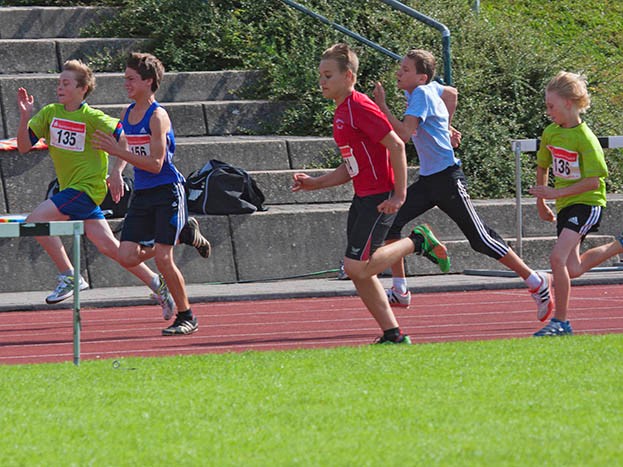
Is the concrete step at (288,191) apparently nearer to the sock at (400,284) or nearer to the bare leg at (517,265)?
the sock at (400,284)

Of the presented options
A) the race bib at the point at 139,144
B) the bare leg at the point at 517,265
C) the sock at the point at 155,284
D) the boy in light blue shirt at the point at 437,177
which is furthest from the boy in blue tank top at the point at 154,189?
the bare leg at the point at 517,265

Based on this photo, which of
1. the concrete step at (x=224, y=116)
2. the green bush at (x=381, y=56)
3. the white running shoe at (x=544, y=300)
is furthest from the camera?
the green bush at (x=381, y=56)

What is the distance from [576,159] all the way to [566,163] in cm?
8

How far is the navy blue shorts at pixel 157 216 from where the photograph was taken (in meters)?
10.4

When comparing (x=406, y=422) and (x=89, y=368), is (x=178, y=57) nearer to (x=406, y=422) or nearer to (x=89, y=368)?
(x=89, y=368)

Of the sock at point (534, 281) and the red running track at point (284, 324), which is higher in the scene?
the sock at point (534, 281)

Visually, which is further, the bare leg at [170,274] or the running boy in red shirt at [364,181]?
the bare leg at [170,274]

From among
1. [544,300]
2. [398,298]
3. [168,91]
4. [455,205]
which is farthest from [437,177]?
[168,91]

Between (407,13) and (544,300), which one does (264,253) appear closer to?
(407,13)

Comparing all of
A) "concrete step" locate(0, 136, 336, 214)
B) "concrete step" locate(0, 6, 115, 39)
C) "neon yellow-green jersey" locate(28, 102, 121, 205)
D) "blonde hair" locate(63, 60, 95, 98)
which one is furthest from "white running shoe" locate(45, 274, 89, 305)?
"concrete step" locate(0, 6, 115, 39)

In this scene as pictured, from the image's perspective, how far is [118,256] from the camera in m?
10.8

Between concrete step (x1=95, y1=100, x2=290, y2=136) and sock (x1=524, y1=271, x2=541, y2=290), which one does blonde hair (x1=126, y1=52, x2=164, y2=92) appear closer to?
sock (x1=524, y1=271, x2=541, y2=290)

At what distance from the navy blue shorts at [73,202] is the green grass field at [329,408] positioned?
341 cm

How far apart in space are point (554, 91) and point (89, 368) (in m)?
3.92
